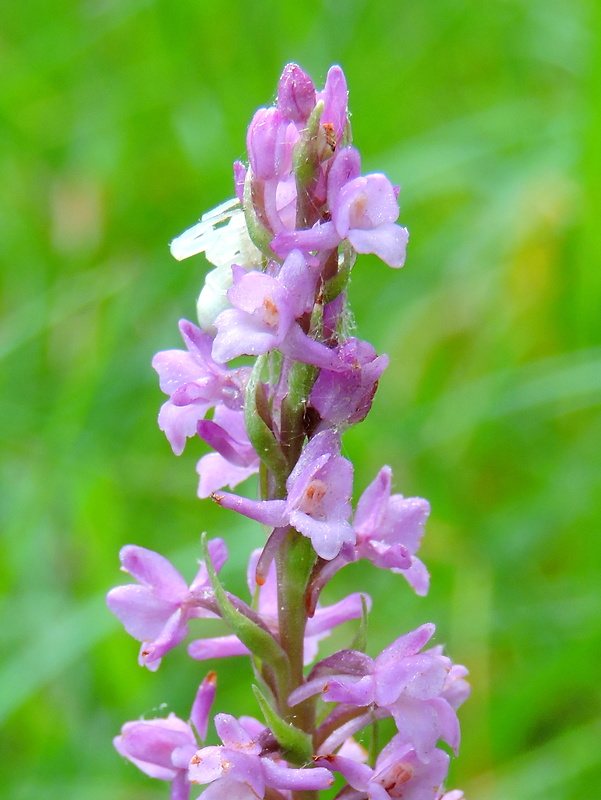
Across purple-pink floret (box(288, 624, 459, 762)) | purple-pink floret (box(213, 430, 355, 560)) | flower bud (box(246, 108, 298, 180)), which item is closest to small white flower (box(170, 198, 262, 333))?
flower bud (box(246, 108, 298, 180))

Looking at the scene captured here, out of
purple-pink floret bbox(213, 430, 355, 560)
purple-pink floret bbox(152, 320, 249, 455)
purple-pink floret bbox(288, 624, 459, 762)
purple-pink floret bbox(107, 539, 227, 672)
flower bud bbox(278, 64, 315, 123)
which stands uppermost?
flower bud bbox(278, 64, 315, 123)

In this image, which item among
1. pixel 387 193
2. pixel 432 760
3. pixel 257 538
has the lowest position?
pixel 432 760

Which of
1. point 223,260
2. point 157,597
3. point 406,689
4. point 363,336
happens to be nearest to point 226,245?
point 223,260

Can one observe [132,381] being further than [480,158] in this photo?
No

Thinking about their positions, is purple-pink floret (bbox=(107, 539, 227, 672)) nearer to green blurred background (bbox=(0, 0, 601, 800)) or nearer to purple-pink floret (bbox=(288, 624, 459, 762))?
purple-pink floret (bbox=(288, 624, 459, 762))

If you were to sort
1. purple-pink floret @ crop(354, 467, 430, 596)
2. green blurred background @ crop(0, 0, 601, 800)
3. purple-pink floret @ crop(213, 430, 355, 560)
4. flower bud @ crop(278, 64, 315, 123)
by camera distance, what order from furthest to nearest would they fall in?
1. green blurred background @ crop(0, 0, 601, 800)
2. purple-pink floret @ crop(354, 467, 430, 596)
3. flower bud @ crop(278, 64, 315, 123)
4. purple-pink floret @ crop(213, 430, 355, 560)

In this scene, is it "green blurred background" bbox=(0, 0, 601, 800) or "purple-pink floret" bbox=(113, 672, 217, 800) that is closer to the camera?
"purple-pink floret" bbox=(113, 672, 217, 800)

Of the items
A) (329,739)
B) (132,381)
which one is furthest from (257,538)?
(329,739)

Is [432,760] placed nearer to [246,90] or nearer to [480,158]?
[480,158]

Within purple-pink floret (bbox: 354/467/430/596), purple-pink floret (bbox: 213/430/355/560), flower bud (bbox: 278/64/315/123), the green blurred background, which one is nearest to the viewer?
purple-pink floret (bbox: 213/430/355/560)
